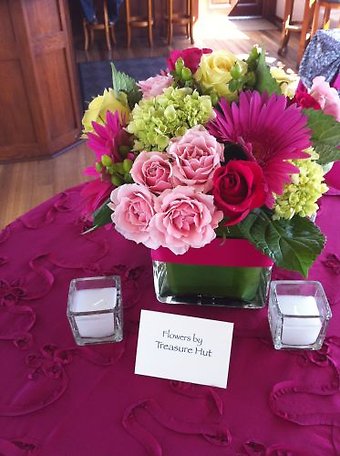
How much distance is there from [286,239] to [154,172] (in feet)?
0.75

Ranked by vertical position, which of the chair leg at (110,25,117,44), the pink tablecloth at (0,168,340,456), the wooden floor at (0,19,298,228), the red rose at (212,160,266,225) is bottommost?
the wooden floor at (0,19,298,228)

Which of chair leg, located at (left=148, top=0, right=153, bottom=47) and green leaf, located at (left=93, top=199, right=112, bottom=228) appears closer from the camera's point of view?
green leaf, located at (left=93, top=199, right=112, bottom=228)

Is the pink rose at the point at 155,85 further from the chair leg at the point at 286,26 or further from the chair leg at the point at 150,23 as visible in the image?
the chair leg at the point at 150,23

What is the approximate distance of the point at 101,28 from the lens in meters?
5.03

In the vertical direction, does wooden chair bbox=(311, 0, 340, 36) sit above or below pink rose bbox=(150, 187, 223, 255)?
below

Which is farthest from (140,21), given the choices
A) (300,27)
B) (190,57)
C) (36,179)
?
(190,57)

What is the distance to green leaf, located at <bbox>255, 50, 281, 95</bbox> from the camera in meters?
0.72

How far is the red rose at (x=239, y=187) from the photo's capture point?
61 cm

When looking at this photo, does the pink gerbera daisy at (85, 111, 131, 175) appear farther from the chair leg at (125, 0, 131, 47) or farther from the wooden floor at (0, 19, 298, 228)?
the chair leg at (125, 0, 131, 47)

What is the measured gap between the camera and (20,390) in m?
0.75

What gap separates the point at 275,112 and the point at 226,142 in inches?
3.3

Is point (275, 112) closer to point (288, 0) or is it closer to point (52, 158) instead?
point (52, 158)

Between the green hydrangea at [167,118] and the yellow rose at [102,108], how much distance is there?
10 cm

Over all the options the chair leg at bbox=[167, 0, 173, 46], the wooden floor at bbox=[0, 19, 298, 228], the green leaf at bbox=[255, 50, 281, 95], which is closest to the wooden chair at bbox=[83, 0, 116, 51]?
the chair leg at bbox=[167, 0, 173, 46]
